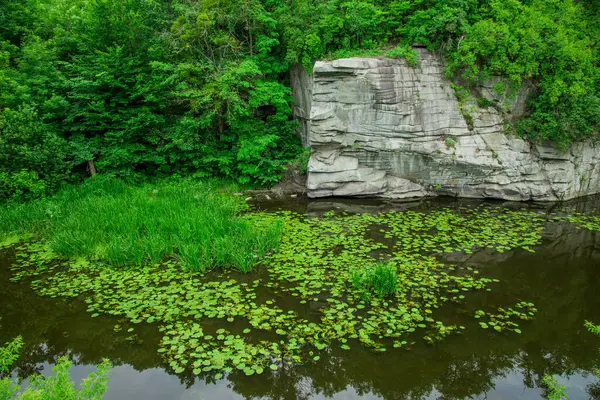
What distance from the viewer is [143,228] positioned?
9.03 meters

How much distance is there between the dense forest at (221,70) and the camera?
11477mm

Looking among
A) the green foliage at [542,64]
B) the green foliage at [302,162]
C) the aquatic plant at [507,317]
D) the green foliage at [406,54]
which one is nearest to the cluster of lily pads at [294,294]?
the aquatic plant at [507,317]

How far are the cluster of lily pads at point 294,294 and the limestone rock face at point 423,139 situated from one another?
117 inches

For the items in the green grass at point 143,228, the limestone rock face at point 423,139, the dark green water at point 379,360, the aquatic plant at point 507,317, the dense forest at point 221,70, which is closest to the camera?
the dark green water at point 379,360

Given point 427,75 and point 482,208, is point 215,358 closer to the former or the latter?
point 482,208

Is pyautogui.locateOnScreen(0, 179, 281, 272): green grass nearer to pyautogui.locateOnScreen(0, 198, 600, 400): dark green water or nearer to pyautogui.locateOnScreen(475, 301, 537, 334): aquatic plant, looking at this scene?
pyautogui.locateOnScreen(0, 198, 600, 400): dark green water

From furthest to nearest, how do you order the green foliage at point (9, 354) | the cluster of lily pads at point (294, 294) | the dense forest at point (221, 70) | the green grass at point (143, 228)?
the dense forest at point (221, 70) < the green grass at point (143, 228) < the cluster of lily pads at point (294, 294) < the green foliage at point (9, 354)

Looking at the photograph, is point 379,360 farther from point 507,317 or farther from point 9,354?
point 9,354

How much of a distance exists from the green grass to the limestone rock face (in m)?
3.97

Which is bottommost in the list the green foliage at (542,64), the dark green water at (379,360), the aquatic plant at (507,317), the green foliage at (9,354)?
the dark green water at (379,360)

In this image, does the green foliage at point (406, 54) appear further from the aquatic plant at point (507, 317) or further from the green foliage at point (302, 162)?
the aquatic plant at point (507, 317)

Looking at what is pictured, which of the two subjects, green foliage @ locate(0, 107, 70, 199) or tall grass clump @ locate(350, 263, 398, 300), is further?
green foliage @ locate(0, 107, 70, 199)

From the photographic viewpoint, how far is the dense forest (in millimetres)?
11477

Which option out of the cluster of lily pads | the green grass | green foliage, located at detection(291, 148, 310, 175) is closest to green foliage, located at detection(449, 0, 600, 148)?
the cluster of lily pads
